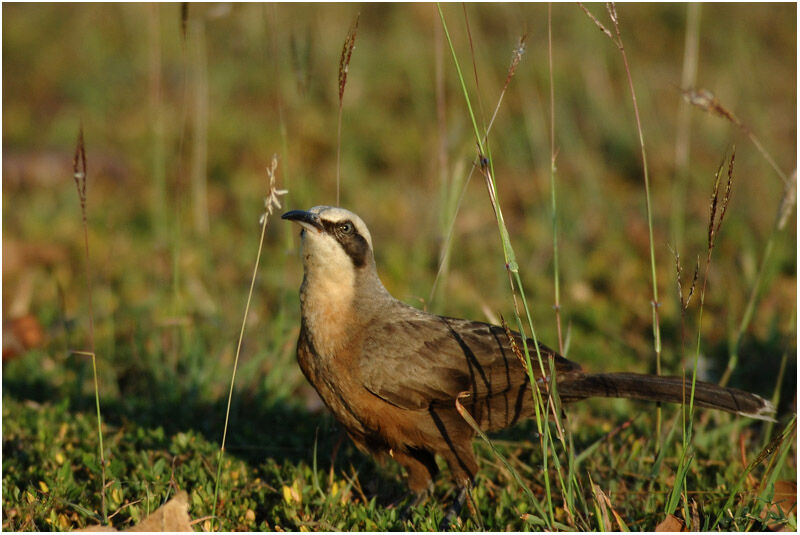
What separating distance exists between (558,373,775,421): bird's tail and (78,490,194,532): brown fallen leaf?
5.67 feet

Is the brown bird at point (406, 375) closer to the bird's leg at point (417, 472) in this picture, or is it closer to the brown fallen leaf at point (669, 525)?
the bird's leg at point (417, 472)

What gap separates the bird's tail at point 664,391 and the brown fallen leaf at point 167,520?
68.1 inches

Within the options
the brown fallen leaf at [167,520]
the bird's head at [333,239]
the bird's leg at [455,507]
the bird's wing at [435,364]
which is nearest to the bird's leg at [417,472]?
the bird's leg at [455,507]

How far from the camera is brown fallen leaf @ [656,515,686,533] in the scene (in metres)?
3.13

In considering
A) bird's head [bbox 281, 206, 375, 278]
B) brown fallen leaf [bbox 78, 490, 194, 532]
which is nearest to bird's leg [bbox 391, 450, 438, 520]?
bird's head [bbox 281, 206, 375, 278]

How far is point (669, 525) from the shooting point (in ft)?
10.3

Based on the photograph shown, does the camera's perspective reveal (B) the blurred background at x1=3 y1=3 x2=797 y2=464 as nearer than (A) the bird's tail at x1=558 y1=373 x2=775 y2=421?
No

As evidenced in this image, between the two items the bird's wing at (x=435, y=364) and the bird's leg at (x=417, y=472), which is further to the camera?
the bird's leg at (x=417, y=472)

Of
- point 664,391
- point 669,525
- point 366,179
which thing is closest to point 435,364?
point 664,391

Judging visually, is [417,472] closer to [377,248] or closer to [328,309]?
[328,309]

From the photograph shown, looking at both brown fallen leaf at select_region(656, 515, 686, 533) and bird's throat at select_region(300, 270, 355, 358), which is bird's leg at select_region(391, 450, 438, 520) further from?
brown fallen leaf at select_region(656, 515, 686, 533)

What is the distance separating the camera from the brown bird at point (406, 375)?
11.6ft

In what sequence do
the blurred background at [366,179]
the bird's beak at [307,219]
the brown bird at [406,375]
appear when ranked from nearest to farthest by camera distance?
the bird's beak at [307,219], the brown bird at [406,375], the blurred background at [366,179]

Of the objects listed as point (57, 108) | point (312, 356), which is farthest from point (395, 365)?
point (57, 108)
